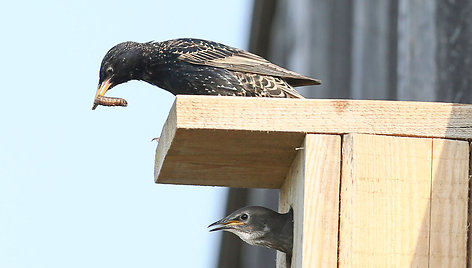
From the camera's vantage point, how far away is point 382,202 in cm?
314

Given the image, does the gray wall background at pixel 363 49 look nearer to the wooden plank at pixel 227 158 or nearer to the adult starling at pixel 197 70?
the adult starling at pixel 197 70

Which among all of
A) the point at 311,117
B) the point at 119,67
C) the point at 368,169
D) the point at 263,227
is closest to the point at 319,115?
the point at 311,117

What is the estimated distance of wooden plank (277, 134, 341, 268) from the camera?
10.1 feet

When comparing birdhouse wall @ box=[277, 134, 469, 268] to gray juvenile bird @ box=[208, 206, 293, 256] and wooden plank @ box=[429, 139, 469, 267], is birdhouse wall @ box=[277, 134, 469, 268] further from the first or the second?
gray juvenile bird @ box=[208, 206, 293, 256]

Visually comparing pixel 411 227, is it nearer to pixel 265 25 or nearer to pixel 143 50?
pixel 143 50

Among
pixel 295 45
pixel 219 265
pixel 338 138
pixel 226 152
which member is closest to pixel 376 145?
pixel 338 138

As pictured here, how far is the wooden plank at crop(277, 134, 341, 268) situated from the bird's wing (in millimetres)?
949

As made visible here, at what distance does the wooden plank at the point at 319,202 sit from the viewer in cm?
308

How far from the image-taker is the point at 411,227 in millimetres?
3117

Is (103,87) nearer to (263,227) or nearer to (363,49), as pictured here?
(263,227)

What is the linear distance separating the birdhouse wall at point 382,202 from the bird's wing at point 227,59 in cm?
97

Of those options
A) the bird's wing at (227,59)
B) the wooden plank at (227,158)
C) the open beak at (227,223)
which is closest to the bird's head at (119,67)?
the bird's wing at (227,59)

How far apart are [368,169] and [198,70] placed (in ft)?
4.08

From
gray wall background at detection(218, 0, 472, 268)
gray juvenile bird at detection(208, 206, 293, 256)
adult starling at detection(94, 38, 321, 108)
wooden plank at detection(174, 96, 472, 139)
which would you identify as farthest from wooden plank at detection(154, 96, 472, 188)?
gray wall background at detection(218, 0, 472, 268)
